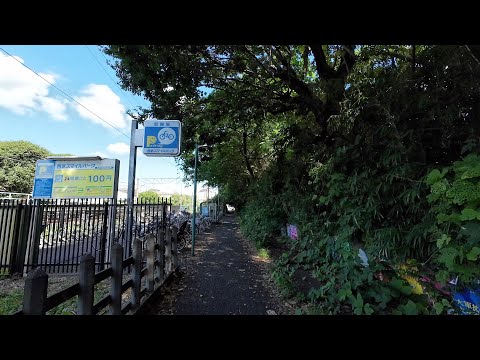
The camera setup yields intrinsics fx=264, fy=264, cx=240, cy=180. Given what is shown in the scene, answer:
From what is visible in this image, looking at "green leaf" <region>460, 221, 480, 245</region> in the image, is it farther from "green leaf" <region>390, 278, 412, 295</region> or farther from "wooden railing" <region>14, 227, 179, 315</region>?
"wooden railing" <region>14, 227, 179, 315</region>

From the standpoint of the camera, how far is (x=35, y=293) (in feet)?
6.43

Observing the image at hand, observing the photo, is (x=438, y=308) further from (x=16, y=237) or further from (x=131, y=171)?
(x=16, y=237)

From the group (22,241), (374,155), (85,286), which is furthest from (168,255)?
(374,155)

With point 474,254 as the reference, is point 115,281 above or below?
below

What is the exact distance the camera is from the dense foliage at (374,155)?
2.80 meters

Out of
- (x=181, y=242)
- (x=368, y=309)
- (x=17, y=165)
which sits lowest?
(x=368, y=309)

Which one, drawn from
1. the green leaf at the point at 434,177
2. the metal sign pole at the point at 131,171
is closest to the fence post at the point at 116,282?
the metal sign pole at the point at 131,171

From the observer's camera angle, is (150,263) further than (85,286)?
Yes

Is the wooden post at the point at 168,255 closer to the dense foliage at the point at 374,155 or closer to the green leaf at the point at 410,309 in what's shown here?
the dense foliage at the point at 374,155

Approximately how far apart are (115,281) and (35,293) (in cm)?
146

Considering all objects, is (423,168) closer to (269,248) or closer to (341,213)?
(341,213)

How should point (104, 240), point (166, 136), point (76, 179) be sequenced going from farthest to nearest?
point (76, 179) → point (104, 240) → point (166, 136)

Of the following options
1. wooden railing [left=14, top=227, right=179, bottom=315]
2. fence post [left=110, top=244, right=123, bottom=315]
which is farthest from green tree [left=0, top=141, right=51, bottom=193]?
fence post [left=110, top=244, right=123, bottom=315]
